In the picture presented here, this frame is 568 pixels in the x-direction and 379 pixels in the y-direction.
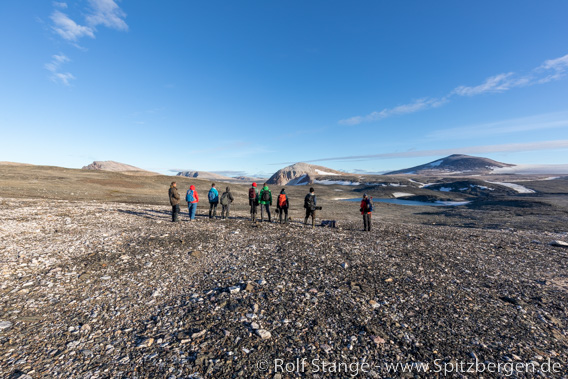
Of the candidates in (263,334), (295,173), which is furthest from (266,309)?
(295,173)

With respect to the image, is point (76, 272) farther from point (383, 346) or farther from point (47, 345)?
point (383, 346)

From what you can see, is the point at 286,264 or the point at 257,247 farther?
the point at 257,247

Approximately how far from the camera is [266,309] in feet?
23.5

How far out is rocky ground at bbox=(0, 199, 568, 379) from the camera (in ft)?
17.0

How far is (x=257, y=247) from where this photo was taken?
1338 centimetres

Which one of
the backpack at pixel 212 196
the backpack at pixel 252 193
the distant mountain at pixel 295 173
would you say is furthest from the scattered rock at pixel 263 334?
the distant mountain at pixel 295 173

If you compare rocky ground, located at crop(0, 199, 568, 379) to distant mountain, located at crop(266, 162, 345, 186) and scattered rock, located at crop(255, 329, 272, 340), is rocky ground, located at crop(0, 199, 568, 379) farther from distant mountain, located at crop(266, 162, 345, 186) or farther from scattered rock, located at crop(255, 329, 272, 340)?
distant mountain, located at crop(266, 162, 345, 186)

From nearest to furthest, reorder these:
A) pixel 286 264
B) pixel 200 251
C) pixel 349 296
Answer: pixel 349 296
pixel 286 264
pixel 200 251

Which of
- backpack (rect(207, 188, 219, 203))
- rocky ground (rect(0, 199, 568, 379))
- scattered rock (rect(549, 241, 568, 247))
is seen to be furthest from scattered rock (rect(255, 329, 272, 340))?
scattered rock (rect(549, 241, 568, 247))

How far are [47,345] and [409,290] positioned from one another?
10725mm

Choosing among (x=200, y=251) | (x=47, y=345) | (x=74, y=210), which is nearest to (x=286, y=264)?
(x=200, y=251)

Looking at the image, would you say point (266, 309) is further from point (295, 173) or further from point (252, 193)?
point (295, 173)

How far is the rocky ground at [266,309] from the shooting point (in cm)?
518

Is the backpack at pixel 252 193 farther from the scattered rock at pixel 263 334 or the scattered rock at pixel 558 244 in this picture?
the scattered rock at pixel 558 244
